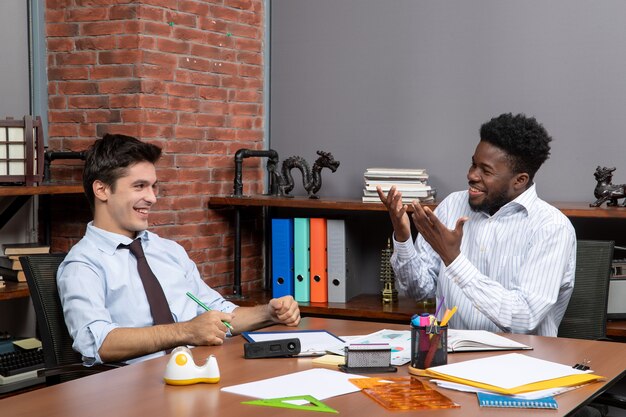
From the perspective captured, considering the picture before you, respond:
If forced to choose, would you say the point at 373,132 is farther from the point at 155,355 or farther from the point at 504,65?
the point at 155,355

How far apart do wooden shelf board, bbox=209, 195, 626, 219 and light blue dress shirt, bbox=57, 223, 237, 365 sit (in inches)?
40.4

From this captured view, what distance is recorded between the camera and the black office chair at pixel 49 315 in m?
2.58

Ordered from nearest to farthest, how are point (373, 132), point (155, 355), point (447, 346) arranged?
point (447, 346) < point (155, 355) < point (373, 132)

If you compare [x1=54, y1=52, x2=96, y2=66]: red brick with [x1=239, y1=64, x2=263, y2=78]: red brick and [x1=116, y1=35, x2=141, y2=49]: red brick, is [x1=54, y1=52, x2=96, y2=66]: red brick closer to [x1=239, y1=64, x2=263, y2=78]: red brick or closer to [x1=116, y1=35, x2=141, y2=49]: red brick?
[x1=116, y1=35, x2=141, y2=49]: red brick

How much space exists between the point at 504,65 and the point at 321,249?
A: 3.91 ft

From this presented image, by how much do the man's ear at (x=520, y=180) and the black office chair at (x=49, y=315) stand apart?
1645 millimetres

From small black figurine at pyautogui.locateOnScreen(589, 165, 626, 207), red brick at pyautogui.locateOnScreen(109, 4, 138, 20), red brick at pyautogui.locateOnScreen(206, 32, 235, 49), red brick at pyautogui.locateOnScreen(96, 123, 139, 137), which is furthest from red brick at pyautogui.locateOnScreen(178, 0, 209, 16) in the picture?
small black figurine at pyautogui.locateOnScreen(589, 165, 626, 207)

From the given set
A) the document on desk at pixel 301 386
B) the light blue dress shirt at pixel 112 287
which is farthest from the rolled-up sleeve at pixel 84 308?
the document on desk at pixel 301 386

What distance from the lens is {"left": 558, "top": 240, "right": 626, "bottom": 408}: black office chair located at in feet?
10.1

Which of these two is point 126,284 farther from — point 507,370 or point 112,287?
point 507,370

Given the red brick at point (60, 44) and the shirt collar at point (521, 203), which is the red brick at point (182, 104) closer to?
the red brick at point (60, 44)

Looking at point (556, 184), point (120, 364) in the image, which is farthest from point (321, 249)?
point (120, 364)

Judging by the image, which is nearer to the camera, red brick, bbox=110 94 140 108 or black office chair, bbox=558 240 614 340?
black office chair, bbox=558 240 614 340

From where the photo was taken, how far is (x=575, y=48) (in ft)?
12.7
